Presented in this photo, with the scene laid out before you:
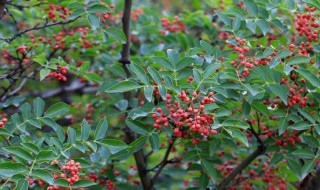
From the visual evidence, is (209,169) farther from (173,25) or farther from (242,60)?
(173,25)

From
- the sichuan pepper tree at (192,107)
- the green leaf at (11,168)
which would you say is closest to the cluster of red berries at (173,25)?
the sichuan pepper tree at (192,107)

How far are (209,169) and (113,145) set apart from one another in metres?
0.56

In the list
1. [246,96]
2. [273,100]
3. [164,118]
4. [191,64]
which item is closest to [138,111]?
[164,118]

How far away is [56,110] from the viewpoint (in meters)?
2.69

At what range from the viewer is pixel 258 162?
3361 mm

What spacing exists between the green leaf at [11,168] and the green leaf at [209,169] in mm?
959

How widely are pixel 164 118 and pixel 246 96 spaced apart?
1.61ft

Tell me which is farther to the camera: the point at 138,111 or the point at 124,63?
the point at 124,63

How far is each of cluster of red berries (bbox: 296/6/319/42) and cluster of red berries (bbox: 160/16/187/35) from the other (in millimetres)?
1325

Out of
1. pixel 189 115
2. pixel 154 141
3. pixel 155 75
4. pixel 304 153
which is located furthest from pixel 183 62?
pixel 304 153

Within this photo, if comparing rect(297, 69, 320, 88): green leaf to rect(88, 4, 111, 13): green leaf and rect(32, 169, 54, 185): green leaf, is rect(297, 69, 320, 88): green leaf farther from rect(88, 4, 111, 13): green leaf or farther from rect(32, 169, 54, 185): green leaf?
rect(32, 169, 54, 185): green leaf

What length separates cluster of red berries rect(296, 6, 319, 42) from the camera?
262cm

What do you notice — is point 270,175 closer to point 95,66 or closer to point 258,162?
point 258,162

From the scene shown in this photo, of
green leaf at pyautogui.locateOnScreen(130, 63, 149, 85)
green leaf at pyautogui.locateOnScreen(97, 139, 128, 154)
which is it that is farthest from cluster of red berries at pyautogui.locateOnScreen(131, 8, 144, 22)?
green leaf at pyautogui.locateOnScreen(97, 139, 128, 154)
